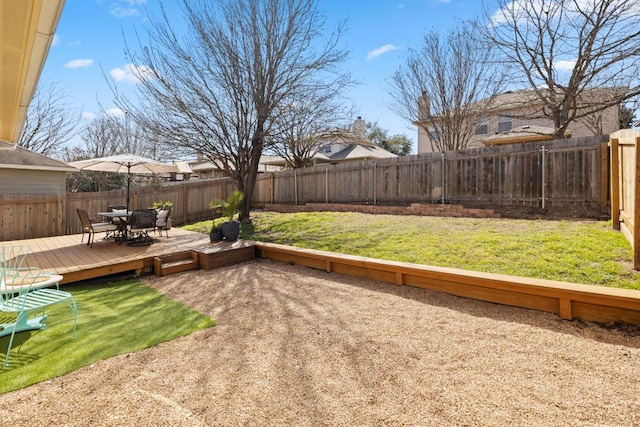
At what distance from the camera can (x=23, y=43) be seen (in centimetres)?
266

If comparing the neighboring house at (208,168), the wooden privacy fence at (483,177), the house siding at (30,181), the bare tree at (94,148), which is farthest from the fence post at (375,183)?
the bare tree at (94,148)

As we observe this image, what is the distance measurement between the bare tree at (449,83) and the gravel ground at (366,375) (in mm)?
10485

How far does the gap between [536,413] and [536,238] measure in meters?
4.20

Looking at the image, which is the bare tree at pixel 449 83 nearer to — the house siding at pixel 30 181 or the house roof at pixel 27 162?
the house roof at pixel 27 162

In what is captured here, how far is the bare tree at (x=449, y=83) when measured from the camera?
11500 mm

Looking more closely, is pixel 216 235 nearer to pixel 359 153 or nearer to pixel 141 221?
pixel 141 221

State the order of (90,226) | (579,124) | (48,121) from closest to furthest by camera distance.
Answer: (90,226) → (579,124) → (48,121)

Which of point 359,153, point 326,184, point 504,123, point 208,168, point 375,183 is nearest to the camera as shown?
point 375,183

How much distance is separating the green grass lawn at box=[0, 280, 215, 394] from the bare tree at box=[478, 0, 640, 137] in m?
10.8

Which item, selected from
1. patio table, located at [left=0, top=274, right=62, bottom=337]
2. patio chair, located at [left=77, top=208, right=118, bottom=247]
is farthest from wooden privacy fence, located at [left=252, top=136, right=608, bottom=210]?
patio table, located at [left=0, top=274, right=62, bottom=337]

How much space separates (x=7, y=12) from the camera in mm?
2244

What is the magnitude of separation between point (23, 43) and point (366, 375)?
13.0 feet

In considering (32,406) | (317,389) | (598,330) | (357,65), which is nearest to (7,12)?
(32,406)

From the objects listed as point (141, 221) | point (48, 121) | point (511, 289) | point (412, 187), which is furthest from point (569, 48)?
point (48, 121)
